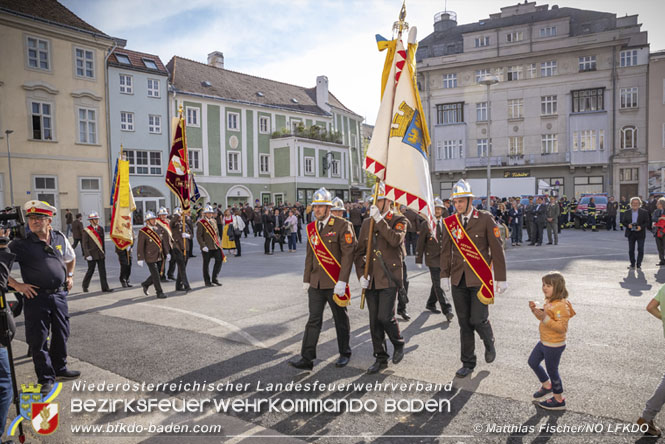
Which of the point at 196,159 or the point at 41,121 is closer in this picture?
the point at 41,121

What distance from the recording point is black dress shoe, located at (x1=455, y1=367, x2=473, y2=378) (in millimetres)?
5156

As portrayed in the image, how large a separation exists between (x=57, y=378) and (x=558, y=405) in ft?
17.6

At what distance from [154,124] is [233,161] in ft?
25.8

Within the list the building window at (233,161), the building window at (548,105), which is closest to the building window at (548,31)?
the building window at (548,105)

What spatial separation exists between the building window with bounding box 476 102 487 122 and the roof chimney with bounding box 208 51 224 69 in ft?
82.5

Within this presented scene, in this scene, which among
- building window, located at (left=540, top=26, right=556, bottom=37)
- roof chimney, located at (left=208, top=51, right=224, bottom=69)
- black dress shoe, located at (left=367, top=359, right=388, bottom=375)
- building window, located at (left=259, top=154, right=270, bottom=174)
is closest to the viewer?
black dress shoe, located at (left=367, top=359, right=388, bottom=375)

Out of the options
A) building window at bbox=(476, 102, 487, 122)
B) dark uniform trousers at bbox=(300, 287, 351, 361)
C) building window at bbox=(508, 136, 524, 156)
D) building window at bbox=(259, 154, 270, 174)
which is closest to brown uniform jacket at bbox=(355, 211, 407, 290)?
dark uniform trousers at bbox=(300, 287, 351, 361)

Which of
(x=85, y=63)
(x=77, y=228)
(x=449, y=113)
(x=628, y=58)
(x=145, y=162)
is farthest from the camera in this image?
(x=449, y=113)

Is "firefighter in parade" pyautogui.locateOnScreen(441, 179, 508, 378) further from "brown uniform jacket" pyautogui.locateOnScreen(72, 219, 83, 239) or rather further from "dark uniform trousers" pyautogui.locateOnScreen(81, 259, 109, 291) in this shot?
"brown uniform jacket" pyautogui.locateOnScreen(72, 219, 83, 239)

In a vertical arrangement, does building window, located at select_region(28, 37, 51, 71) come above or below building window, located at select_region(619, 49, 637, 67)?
below

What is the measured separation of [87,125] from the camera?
107ft

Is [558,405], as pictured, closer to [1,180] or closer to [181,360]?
[181,360]

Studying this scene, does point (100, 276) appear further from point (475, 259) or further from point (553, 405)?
point (553, 405)

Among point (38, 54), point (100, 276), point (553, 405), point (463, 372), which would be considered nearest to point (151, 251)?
point (100, 276)
